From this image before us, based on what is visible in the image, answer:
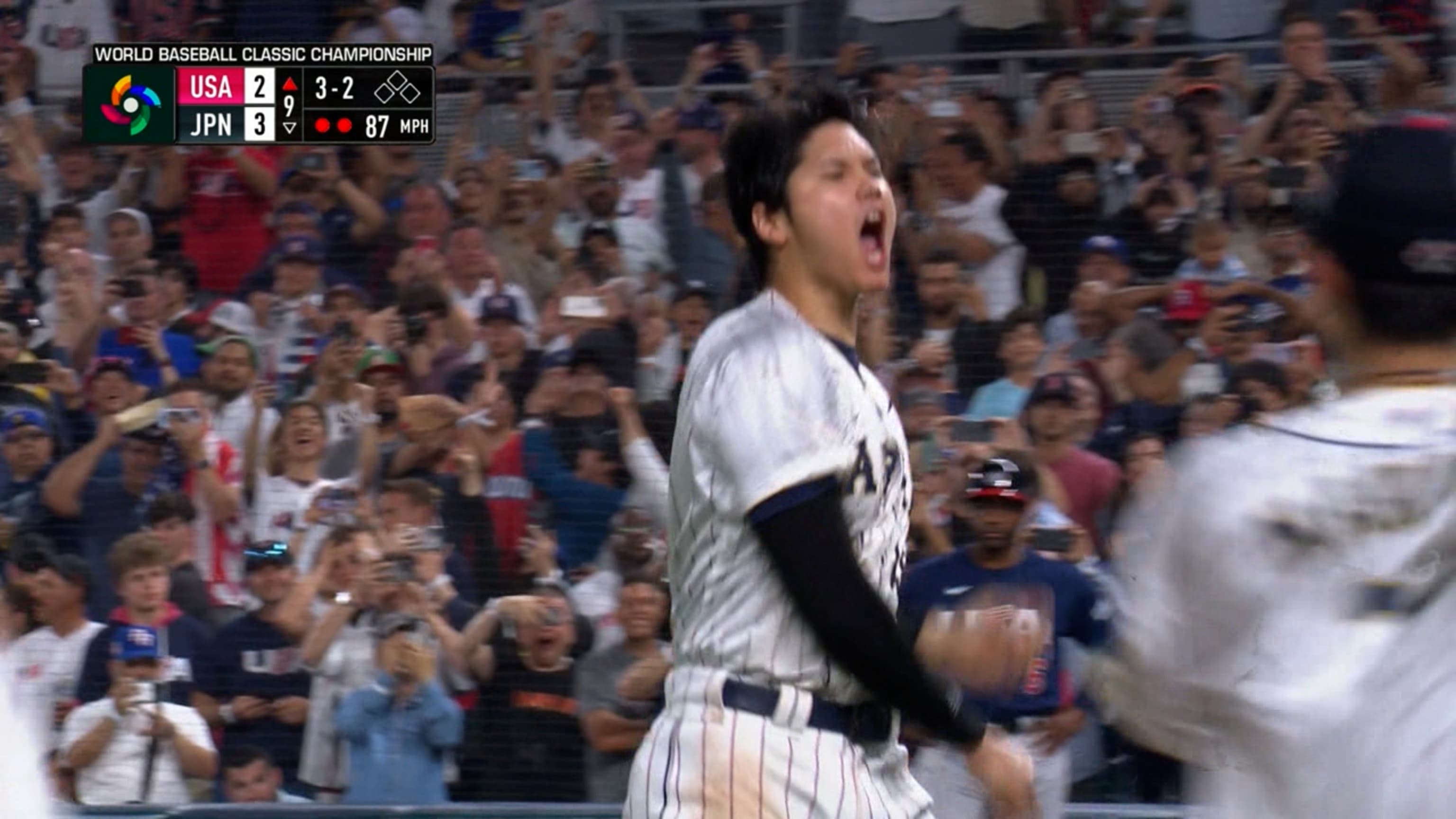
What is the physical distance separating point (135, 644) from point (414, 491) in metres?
0.96

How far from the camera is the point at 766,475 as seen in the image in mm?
2504

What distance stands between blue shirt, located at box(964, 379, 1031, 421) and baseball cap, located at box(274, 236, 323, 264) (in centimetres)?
258

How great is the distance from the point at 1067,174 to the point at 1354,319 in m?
5.21

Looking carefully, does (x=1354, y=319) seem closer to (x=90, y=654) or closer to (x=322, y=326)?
(x=90, y=654)

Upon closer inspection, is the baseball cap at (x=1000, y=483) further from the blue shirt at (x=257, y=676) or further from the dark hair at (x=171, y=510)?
the dark hair at (x=171, y=510)

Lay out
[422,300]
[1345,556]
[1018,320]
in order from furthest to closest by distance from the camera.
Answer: [422,300] < [1018,320] < [1345,556]

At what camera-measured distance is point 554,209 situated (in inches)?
293

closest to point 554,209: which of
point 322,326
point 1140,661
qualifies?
point 322,326

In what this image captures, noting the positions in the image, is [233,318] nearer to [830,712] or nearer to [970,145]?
[970,145]

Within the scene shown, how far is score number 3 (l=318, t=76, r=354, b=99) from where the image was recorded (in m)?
8.05

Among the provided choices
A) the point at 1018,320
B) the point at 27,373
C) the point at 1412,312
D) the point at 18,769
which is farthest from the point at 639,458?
the point at 18,769

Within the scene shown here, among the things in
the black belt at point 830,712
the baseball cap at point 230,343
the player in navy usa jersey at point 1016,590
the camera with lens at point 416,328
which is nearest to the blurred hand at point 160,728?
the baseball cap at point 230,343

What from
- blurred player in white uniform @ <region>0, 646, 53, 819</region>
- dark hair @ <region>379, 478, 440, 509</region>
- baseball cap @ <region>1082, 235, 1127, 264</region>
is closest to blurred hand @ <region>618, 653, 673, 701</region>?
dark hair @ <region>379, 478, 440, 509</region>
